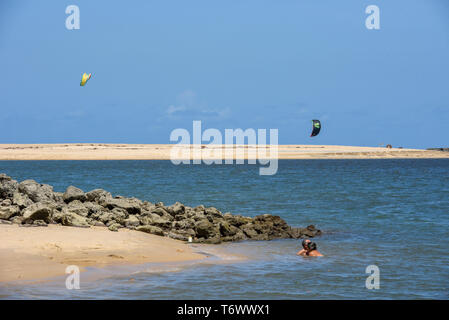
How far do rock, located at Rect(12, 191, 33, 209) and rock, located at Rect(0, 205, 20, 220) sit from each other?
1.33 feet

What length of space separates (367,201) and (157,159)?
3760 inches

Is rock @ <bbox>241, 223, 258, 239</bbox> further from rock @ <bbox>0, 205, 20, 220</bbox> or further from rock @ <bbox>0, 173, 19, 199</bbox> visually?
rock @ <bbox>0, 173, 19, 199</bbox>

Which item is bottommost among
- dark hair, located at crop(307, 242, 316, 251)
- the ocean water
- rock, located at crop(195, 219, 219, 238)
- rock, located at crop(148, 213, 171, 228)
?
the ocean water

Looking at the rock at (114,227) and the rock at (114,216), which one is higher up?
the rock at (114,216)

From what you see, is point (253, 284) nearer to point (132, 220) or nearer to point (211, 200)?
point (132, 220)

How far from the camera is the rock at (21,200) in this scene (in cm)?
1720

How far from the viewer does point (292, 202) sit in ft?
105

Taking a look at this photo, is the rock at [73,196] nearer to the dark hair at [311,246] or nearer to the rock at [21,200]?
the rock at [21,200]

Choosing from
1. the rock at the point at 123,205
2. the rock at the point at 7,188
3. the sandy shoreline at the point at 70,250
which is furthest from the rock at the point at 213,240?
the rock at the point at 7,188

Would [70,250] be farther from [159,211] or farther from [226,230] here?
[159,211]

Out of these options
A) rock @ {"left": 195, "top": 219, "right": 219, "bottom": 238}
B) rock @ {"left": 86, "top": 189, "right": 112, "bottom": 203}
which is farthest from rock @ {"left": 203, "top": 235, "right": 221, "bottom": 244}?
rock @ {"left": 86, "top": 189, "right": 112, "bottom": 203}

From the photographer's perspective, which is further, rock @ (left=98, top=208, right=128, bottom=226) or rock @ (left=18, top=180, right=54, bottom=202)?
rock @ (left=18, top=180, right=54, bottom=202)

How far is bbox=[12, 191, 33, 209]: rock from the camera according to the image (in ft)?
56.4

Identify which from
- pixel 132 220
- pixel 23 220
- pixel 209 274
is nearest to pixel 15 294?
pixel 209 274
